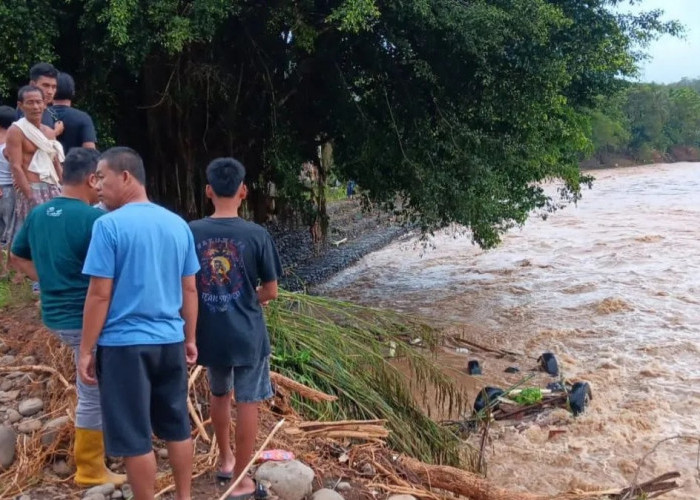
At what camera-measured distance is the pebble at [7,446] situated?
375cm

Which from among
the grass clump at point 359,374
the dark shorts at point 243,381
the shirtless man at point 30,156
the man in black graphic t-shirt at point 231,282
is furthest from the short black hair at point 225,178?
the shirtless man at point 30,156

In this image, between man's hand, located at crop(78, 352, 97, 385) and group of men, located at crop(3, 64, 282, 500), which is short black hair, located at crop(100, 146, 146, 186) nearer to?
group of men, located at crop(3, 64, 282, 500)

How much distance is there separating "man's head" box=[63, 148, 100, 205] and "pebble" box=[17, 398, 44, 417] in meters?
1.60

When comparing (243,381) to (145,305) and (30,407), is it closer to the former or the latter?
(145,305)

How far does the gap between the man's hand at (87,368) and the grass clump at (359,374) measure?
6.87 feet

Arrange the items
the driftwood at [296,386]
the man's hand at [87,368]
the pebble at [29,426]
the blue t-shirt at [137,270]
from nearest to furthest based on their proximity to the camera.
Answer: the blue t-shirt at [137,270], the man's hand at [87,368], the pebble at [29,426], the driftwood at [296,386]

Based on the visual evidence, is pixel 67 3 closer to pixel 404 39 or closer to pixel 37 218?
pixel 404 39

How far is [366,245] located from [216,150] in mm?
7720

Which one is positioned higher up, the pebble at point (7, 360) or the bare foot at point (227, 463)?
the pebble at point (7, 360)

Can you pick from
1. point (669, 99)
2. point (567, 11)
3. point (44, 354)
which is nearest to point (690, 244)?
point (567, 11)

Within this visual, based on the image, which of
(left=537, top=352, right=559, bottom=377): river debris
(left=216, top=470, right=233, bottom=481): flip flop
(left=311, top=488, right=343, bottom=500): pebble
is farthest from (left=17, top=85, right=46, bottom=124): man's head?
(left=537, top=352, right=559, bottom=377): river debris

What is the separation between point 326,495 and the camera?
11.7 ft

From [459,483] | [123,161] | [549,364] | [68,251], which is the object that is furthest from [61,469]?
[549,364]

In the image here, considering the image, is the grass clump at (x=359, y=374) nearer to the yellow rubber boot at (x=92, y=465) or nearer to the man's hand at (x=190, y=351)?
the yellow rubber boot at (x=92, y=465)
